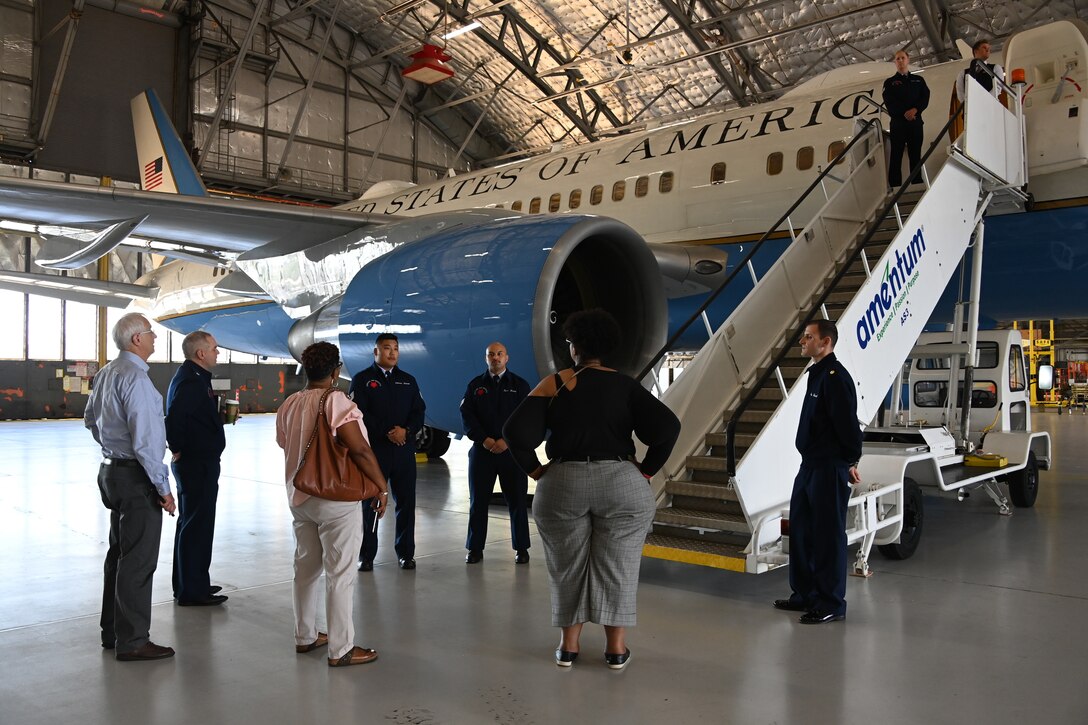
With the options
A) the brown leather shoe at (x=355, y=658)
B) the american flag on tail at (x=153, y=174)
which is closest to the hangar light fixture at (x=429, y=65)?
the american flag on tail at (x=153, y=174)

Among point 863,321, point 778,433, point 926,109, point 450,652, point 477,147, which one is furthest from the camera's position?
point 477,147

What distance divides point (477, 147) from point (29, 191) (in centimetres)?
2437

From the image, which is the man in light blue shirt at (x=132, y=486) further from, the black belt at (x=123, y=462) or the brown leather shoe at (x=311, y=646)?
the brown leather shoe at (x=311, y=646)

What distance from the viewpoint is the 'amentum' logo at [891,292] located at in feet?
16.1

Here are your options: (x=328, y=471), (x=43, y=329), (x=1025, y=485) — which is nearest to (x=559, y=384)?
(x=328, y=471)

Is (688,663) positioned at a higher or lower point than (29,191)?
lower

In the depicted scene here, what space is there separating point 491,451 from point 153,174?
10.4 meters

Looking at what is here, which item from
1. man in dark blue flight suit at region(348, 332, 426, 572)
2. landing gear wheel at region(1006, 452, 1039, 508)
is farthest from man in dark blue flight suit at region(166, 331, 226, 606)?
landing gear wheel at region(1006, 452, 1039, 508)

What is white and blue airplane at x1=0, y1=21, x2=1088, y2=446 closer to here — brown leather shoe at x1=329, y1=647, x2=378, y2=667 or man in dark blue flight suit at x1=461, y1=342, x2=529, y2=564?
man in dark blue flight suit at x1=461, y1=342, x2=529, y2=564

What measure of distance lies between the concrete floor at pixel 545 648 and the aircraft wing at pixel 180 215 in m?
2.42

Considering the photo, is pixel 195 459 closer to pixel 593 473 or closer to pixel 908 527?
pixel 593 473

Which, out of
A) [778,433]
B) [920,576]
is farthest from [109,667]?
[920,576]

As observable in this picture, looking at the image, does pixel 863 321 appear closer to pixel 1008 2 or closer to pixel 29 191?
pixel 29 191

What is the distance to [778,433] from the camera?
4.41 meters
